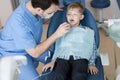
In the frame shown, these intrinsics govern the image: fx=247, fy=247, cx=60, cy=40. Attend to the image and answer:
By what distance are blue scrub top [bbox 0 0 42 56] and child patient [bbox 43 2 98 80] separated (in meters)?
0.25

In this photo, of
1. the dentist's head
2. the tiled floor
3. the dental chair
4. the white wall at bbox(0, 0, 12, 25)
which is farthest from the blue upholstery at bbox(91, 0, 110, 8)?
the dentist's head

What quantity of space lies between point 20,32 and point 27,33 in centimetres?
6

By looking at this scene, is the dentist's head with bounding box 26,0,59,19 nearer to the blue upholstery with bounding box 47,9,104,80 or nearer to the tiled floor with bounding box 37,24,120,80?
the blue upholstery with bounding box 47,9,104,80

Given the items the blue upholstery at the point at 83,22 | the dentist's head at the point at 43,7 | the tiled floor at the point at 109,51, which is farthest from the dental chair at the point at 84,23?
the tiled floor at the point at 109,51

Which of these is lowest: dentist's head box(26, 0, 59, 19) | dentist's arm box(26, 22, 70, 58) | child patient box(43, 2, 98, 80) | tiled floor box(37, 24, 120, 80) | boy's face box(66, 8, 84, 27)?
tiled floor box(37, 24, 120, 80)

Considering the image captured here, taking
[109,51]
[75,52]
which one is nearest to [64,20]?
[75,52]

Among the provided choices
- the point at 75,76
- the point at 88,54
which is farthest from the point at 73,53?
the point at 75,76

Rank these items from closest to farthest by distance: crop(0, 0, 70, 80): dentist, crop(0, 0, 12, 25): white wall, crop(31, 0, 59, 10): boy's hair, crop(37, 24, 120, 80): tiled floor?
crop(31, 0, 59, 10): boy's hair < crop(0, 0, 70, 80): dentist < crop(37, 24, 120, 80): tiled floor < crop(0, 0, 12, 25): white wall

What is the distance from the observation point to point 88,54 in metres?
2.12

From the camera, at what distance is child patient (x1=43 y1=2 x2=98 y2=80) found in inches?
76.8

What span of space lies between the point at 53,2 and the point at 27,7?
0.86 feet

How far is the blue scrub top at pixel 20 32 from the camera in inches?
78.8

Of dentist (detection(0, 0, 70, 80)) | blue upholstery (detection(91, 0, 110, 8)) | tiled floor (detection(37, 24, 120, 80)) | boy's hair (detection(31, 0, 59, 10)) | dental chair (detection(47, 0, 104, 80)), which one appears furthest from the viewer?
blue upholstery (detection(91, 0, 110, 8))

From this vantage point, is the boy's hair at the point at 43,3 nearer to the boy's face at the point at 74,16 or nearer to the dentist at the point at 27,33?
the dentist at the point at 27,33
